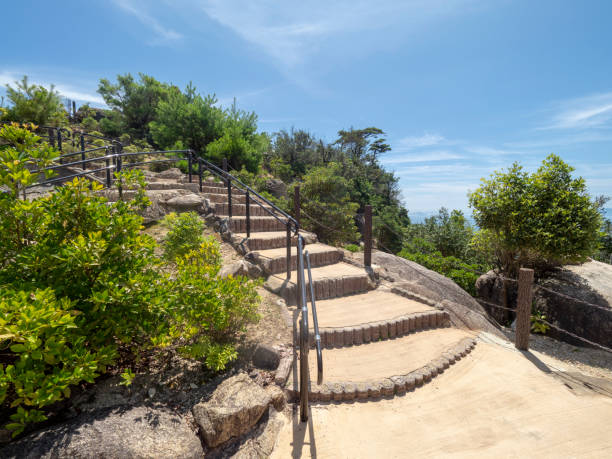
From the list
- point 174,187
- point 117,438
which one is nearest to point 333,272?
point 117,438

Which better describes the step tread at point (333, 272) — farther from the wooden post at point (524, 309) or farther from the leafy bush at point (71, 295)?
the wooden post at point (524, 309)

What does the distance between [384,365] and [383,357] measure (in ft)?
0.57

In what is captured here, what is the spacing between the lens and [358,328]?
405 centimetres

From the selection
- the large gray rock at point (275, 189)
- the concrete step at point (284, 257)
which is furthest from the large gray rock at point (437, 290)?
the large gray rock at point (275, 189)

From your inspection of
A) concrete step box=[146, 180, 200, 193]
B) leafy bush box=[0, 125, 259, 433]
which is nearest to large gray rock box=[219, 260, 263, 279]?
leafy bush box=[0, 125, 259, 433]

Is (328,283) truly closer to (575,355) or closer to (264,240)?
(264,240)

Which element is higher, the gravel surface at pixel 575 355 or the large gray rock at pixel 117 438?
the large gray rock at pixel 117 438

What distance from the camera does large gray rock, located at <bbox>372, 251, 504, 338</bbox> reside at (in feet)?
16.9

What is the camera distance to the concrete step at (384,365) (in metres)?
3.10

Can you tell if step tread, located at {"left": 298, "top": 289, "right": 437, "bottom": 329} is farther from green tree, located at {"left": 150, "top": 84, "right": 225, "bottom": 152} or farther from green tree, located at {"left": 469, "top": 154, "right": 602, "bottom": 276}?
green tree, located at {"left": 150, "top": 84, "right": 225, "bottom": 152}

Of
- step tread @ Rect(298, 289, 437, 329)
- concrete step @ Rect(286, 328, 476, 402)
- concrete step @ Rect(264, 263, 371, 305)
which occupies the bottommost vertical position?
concrete step @ Rect(286, 328, 476, 402)

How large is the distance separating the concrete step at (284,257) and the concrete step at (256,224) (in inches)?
34.8

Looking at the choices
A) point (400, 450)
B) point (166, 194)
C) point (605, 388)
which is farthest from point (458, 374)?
point (166, 194)

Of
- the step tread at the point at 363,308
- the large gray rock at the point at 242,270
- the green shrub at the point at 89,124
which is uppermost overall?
the green shrub at the point at 89,124
